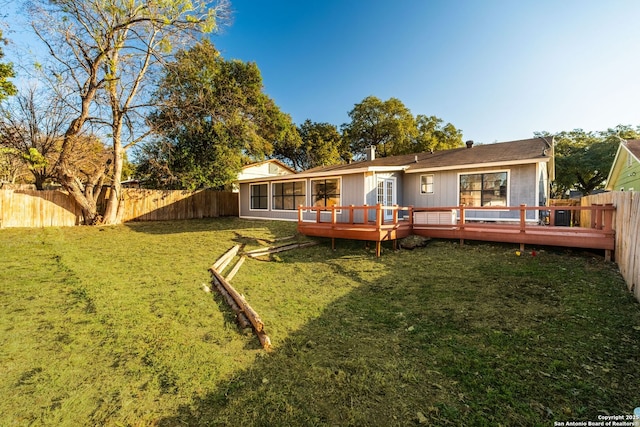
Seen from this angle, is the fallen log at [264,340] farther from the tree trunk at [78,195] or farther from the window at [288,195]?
the tree trunk at [78,195]

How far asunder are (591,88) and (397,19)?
26.6 feet

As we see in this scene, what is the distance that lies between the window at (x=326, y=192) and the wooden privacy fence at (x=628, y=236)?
829cm

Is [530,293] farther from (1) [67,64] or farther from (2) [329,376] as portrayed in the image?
(1) [67,64]

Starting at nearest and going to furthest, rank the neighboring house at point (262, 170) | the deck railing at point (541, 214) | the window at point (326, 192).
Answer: the deck railing at point (541, 214), the window at point (326, 192), the neighboring house at point (262, 170)

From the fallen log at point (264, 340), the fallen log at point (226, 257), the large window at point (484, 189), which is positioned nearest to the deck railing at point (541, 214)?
the large window at point (484, 189)

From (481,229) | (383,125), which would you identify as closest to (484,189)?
(481,229)

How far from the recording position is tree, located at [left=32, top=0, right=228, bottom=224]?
11445mm

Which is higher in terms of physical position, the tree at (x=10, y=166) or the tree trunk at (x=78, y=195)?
the tree at (x=10, y=166)

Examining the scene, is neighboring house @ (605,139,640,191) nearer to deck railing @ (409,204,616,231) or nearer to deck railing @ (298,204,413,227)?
deck railing @ (409,204,616,231)

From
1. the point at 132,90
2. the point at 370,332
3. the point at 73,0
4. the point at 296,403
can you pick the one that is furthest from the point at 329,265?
the point at 73,0

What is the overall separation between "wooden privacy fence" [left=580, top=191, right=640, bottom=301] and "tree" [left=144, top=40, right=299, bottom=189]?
52.5ft

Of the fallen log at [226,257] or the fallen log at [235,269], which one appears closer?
the fallen log at [235,269]

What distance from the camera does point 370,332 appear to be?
13.5ft

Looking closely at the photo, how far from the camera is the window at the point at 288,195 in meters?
13.9
